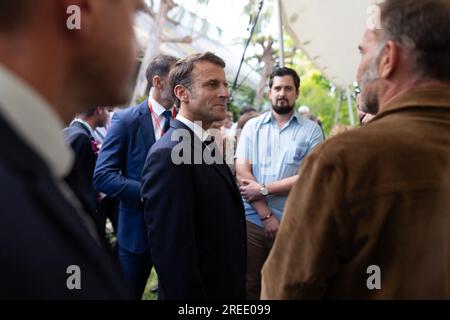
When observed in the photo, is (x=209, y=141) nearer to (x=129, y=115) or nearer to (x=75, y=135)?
(x=129, y=115)

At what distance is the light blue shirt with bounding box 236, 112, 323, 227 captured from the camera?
3.81 meters

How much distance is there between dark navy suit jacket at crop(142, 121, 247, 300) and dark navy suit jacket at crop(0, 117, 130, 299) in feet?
4.94

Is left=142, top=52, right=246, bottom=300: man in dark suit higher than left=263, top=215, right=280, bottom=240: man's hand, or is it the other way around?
left=142, top=52, right=246, bottom=300: man in dark suit

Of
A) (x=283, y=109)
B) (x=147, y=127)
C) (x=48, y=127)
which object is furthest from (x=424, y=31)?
(x=283, y=109)

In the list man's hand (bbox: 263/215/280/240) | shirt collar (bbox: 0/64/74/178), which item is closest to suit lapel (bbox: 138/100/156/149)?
man's hand (bbox: 263/215/280/240)

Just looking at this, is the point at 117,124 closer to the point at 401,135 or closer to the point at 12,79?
the point at 401,135

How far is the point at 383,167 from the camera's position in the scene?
1.39m

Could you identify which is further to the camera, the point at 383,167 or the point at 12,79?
the point at 383,167

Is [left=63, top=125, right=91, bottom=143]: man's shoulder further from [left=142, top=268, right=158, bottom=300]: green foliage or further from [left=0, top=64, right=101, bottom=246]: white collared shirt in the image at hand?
[left=0, top=64, right=101, bottom=246]: white collared shirt

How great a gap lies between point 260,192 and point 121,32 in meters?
2.95

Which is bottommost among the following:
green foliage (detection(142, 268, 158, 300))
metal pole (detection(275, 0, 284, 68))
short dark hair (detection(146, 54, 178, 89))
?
green foliage (detection(142, 268, 158, 300))

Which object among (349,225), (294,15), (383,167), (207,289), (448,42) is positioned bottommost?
(207,289)
